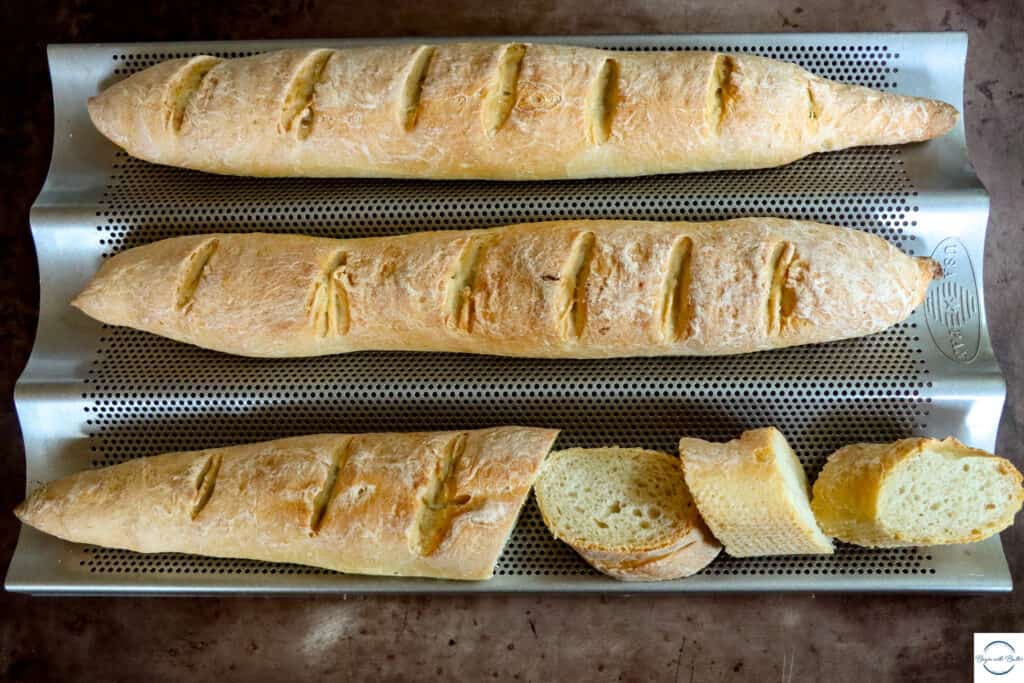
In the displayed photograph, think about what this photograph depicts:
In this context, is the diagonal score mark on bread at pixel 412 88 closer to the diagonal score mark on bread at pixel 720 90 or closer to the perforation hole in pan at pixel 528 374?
the perforation hole in pan at pixel 528 374

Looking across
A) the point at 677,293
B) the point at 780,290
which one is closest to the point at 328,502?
the point at 677,293

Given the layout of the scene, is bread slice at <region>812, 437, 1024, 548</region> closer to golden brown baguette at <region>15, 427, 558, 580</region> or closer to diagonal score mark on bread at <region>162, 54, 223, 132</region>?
golden brown baguette at <region>15, 427, 558, 580</region>

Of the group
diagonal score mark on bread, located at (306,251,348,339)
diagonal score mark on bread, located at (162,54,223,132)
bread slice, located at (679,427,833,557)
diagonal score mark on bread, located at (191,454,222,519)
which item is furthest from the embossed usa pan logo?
diagonal score mark on bread, located at (162,54,223,132)

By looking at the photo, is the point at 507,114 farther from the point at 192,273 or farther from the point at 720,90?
the point at 192,273

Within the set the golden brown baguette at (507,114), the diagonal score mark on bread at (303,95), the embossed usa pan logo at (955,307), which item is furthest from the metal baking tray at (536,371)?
the diagonal score mark on bread at (303,95)

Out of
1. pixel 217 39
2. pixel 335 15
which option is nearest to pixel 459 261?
pixel 335 15

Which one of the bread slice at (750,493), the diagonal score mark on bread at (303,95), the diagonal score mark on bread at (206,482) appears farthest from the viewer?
the diagonal score mark on bread at (303,95)
